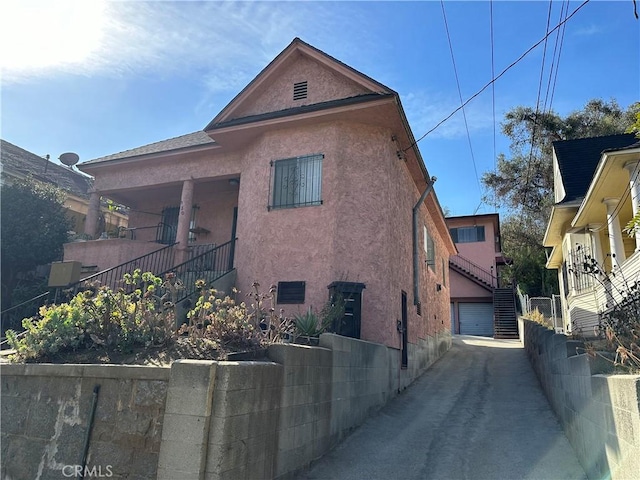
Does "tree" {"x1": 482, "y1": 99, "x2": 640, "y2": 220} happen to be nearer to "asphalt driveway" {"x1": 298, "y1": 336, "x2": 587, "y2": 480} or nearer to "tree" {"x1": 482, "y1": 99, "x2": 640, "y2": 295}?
"tree" {"x1": 482, "y1": 99, "x2": 640, "y2": 295}

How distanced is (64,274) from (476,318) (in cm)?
2674

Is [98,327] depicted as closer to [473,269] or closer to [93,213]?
[93,213]

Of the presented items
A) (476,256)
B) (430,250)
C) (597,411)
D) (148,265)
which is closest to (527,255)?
(476,256)

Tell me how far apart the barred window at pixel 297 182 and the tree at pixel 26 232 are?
942 centimetres

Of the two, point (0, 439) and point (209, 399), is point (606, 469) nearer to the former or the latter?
point (209, 399)

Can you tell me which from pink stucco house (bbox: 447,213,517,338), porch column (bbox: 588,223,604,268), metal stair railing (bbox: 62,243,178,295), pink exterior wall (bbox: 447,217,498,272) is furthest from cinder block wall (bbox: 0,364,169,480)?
pink exterior wall (bbox: 447,217,498,272)

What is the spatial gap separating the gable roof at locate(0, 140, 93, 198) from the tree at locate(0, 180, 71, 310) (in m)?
4.17

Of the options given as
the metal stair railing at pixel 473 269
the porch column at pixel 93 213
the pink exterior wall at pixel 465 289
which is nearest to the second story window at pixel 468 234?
the metal stair railing at pixel 473 269

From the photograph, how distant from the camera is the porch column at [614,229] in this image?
34.9ft

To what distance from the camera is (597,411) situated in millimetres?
4641

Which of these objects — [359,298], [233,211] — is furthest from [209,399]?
[233,211]

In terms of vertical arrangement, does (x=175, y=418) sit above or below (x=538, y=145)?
below

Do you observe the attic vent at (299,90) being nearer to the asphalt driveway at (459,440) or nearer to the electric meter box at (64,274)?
the electric meter box at (64,274)

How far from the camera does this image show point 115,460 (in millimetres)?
4398
